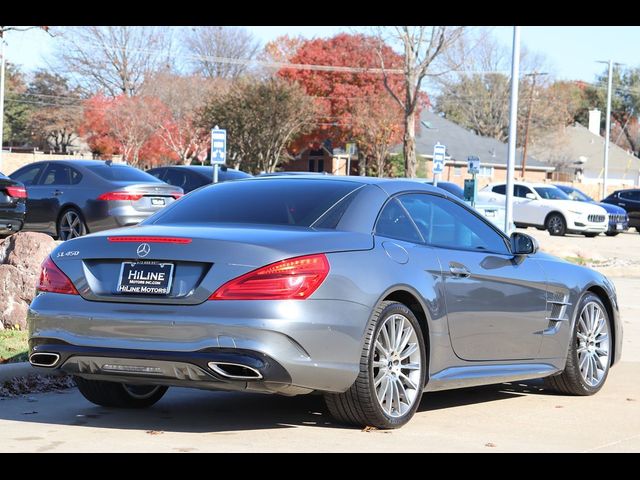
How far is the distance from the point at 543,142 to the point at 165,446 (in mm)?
92522

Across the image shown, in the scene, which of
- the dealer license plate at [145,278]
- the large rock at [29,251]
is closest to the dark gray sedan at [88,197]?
the large rock at [29,251]

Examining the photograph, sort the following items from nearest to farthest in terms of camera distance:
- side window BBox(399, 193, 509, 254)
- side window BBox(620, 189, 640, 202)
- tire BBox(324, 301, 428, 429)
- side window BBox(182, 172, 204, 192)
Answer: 1. tire BBox(324, 301, 428, 429)
2. side window BBox(399, 193, 509, 254)
3. side window BBox(182, 172, 204, 192)
4. side window BBox(620, 189, 640, 202)

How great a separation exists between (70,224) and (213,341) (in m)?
14.6

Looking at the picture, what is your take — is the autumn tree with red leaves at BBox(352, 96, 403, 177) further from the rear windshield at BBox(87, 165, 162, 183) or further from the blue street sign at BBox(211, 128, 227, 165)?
the rear windshield at BBox(87, 165, 162, 183)

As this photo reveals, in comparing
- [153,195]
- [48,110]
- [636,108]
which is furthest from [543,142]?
[153,195]

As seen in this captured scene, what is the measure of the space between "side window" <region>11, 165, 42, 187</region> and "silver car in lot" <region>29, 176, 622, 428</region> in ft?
46.4

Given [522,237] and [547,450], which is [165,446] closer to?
[547,450]

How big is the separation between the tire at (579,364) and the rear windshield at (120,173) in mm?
12729

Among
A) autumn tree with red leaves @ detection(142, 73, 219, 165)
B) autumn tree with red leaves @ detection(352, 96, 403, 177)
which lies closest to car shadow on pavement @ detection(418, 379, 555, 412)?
autumn tree with red leaves @ detection(142, 73, 219, 165)

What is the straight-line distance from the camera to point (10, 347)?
9305 millimetres

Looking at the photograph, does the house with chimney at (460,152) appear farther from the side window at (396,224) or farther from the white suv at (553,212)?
the side window at (396,224)

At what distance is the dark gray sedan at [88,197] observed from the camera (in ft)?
65.4

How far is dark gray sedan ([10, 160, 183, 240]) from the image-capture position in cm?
1992

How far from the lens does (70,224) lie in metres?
20.3
